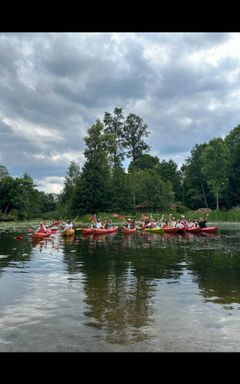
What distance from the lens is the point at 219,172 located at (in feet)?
229

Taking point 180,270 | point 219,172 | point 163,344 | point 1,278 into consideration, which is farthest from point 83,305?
point 219,172

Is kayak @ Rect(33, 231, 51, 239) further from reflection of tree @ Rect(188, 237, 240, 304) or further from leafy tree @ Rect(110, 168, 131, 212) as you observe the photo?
leafy tree @ Rect(110, 168, 131, 212)

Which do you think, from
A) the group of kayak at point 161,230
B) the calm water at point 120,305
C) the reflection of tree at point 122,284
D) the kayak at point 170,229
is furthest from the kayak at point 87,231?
the calm water at point 120,305

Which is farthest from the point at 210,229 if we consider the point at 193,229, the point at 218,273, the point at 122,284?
the point at 122,284

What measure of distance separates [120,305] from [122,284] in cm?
250

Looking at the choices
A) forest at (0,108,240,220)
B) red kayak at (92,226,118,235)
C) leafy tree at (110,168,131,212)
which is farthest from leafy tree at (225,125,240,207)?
red kayak at (92,226,118,235)

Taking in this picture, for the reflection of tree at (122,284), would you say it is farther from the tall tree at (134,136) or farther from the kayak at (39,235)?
the tall tree at (134,136)

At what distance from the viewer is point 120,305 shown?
8906 millimetres

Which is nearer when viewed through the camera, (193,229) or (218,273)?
(218,273)

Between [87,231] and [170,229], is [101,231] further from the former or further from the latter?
[170,229]

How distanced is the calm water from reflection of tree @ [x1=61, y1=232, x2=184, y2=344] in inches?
0.9

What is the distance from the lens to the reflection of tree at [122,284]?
7.35m

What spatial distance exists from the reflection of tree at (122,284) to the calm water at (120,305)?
0.9 inches

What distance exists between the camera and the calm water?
6449 millimetres
